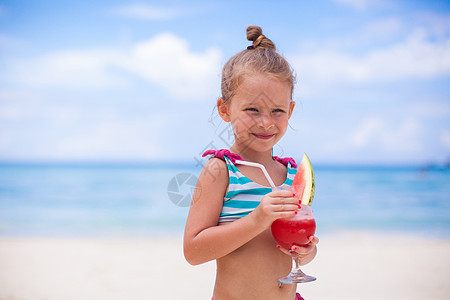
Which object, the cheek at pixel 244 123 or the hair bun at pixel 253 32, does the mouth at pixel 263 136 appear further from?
the hair bun at pixel 253 32

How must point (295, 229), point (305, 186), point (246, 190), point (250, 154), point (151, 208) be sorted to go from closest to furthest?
point (295, 229) → point (305, 186) → point (246, 190) → point (250, 154) → point (151, 208)

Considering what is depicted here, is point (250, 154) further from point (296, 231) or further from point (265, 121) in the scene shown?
point (296, 231)

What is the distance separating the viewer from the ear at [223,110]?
2.38 meters

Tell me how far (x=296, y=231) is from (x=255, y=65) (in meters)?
0.86

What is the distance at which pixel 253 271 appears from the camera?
82.6 inches

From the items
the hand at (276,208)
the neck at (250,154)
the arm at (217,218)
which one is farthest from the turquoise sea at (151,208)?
the hand at (276,208)

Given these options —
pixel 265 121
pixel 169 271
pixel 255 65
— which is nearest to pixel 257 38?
pixel 255 65

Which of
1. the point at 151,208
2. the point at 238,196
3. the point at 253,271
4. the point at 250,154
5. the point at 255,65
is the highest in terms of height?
the point at 151,208

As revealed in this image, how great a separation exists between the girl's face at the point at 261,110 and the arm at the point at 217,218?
221 millimetres

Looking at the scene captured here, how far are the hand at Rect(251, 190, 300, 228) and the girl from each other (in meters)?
0.20

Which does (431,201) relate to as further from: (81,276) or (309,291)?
Result: (81,276)

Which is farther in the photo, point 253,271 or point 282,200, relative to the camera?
point 253,271

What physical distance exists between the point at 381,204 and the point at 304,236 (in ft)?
44.2

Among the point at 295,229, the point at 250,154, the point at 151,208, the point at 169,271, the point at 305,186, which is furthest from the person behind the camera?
the point at 151,208
